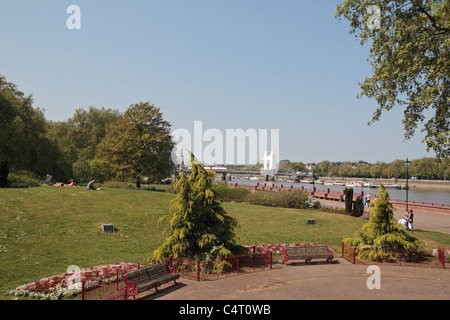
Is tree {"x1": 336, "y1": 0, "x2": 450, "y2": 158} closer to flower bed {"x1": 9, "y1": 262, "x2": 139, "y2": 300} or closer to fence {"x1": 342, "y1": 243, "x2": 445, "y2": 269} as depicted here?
fence {"x1": 342, "y1": 243, "x2": 445, "y2": 269}

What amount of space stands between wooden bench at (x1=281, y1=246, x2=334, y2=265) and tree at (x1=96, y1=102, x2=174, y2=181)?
37.9 meters

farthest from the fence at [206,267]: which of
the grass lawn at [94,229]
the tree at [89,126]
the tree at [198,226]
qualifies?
the tree at [89,126]

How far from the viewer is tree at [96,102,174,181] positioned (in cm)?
5031

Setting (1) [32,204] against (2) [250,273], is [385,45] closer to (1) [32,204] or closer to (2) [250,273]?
(2) [250,273]

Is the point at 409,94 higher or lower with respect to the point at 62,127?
lower

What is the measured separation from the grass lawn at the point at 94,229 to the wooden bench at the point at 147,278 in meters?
4.40

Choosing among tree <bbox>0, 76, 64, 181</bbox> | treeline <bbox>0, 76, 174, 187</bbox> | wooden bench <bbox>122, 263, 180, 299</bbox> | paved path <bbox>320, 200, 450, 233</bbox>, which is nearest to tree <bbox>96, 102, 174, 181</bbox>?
treeline <bbox>0, 76, 174, 187</bbox>

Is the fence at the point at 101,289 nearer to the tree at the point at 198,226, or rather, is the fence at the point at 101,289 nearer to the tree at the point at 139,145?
the tree at the point at 198,226

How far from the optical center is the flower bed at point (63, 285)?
1091 cm

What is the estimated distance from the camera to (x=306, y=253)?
15648 mm

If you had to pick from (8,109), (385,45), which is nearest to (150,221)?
(385,45)

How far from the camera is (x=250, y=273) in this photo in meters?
13.8

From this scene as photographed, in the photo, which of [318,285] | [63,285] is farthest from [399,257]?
[63,285]
